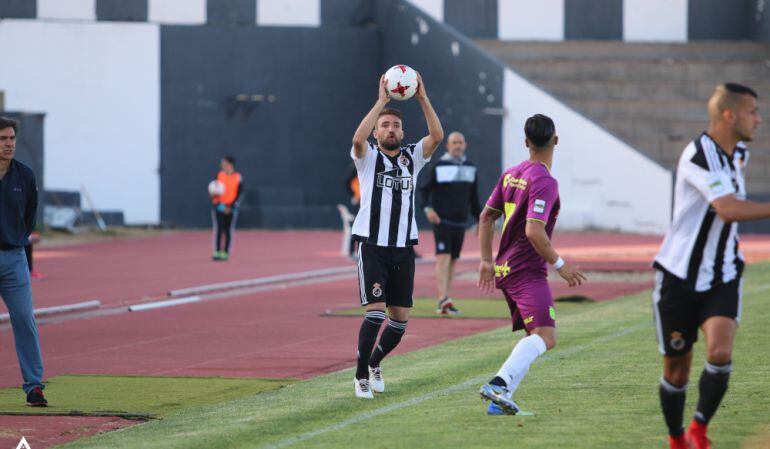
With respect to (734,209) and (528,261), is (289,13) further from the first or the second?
(734,209)

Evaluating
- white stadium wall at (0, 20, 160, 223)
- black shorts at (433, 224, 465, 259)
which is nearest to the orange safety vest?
black shorts at (433, 224, 465, 259)

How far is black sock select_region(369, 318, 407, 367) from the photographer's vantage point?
32.4ft

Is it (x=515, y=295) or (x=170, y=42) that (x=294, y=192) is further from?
(x=515, y=295)

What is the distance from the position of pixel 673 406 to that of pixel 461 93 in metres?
32.2

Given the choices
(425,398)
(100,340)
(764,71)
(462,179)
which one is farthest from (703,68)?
(425,398)

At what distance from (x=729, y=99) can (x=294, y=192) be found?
113ft

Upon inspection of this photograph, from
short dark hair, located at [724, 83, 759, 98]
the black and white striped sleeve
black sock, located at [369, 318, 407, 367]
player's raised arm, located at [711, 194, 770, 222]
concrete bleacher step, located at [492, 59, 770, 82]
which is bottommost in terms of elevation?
black sock, located at [369, 318, 407, 367]

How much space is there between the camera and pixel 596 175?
37156 millimetres

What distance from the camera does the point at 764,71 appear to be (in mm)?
41188

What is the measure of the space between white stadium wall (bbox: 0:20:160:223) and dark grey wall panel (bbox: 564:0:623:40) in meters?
13.0

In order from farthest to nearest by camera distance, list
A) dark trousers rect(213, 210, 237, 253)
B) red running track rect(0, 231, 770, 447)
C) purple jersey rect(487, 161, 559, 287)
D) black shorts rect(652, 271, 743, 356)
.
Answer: dark trousers rect(213, 210, 237, 253) < red running track rect(0, 231, 770, 447) < purple jersey rect(487, 161, 559, 287) < black shorts rect(652, 271, 743, 356)

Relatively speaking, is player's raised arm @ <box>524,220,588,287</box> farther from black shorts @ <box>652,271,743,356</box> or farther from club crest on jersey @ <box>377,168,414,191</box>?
club crest on jersey @ <box>377,168,414,191</box>

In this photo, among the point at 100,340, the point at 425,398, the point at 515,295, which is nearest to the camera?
the point at 515,295

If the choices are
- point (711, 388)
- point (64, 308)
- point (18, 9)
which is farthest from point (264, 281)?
point (18, 9)
